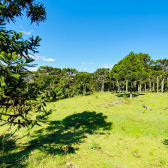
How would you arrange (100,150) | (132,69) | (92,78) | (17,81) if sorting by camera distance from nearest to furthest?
(17,81)
(100,150)
(132,69)
(92,78)

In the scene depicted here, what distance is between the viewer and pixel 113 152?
6.84 m

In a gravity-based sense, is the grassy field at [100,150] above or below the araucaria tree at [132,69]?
below

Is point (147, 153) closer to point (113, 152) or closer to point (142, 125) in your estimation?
point (113, 152)

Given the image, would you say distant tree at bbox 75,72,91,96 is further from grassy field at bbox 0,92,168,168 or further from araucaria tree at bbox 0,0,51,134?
araucaria tree at bbox 0,0,51,134

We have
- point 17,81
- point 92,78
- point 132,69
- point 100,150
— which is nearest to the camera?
point 17,81

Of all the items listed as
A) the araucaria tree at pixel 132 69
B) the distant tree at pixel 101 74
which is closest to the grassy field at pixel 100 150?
the araucaria tree at pixel 132 69

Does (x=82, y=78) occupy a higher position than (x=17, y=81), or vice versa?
(x=82, y=78)

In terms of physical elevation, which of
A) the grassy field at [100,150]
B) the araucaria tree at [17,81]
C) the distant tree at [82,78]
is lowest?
the grassy field at [100,150]

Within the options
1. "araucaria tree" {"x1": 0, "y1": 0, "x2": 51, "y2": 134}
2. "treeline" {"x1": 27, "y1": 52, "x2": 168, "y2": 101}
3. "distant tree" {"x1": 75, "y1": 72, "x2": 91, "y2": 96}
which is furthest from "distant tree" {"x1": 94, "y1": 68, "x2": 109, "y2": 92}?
"araucaria tree" {"x1": 0, "y1": 0, "x2": 51, "y2": 134}

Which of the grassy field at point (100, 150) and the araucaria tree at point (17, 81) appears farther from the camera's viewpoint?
the grassy field at point (100, 150)

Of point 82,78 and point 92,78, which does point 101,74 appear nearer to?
point 92,78

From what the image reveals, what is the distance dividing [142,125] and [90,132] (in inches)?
216

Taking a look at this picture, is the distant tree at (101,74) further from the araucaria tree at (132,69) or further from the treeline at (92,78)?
the araucaria tree at (132,69)

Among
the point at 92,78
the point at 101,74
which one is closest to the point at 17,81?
the point at 92,78
